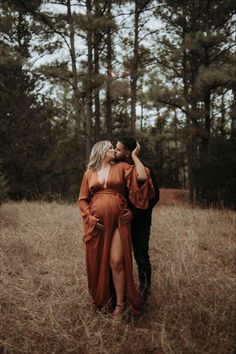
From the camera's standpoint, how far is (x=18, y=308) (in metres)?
4.44

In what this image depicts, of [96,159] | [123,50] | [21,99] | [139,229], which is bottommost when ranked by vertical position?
[139,229]

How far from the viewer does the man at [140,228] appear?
14.5ft

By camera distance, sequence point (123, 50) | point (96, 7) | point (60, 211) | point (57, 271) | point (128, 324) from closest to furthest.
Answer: point (128, 324), point (57, 271), point (60, 211), point (96, 7), point (123, 50)

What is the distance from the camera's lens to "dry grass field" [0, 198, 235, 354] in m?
3.61

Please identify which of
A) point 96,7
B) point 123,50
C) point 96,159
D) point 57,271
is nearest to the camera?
point 96,159

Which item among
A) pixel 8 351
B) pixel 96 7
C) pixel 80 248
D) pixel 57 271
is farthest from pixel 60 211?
pixel 96 7

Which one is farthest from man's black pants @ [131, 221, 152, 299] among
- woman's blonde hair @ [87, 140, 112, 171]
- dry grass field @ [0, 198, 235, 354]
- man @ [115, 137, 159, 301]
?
woman's blonde hair @ [87, 140, 112, 171]

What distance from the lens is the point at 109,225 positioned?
4.18 m

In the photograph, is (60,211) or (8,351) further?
(60,211)

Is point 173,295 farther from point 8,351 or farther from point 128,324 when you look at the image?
point 8,351

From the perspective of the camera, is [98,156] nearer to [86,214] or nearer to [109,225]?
[86,214]

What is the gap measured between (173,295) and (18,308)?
1.63 meters

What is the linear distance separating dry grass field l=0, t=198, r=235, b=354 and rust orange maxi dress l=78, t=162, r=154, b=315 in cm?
25

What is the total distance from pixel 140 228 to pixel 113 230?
14.7 inches
